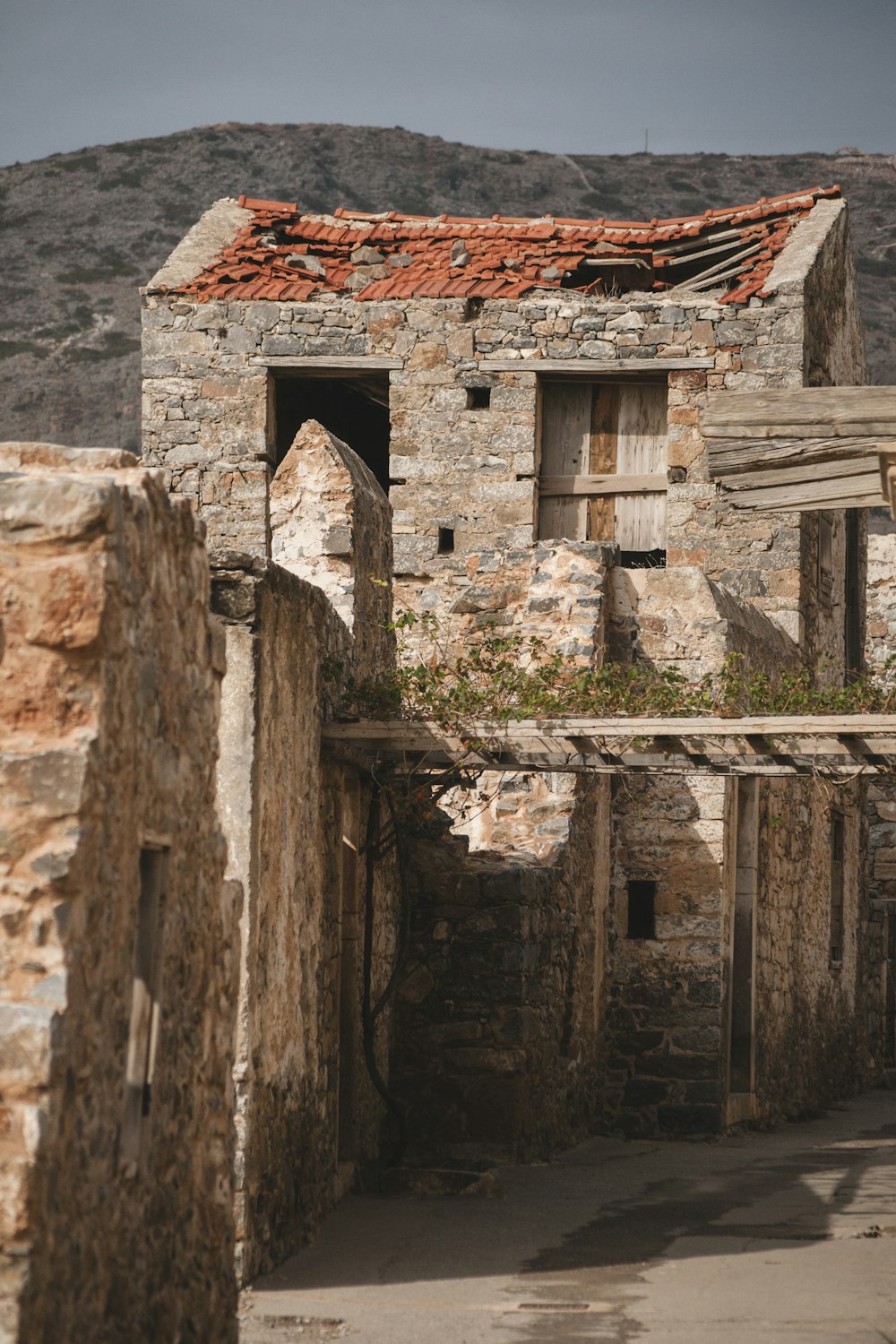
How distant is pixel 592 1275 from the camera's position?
705cm

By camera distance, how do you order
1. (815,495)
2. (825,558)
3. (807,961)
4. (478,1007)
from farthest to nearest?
(825,558), (807,961), (478,1007), (815,495)

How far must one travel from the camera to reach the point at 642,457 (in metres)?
15.1

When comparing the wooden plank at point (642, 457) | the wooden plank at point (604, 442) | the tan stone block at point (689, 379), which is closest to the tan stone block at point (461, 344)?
the wooden plank at point (604, 442)

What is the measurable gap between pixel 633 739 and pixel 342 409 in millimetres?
9965

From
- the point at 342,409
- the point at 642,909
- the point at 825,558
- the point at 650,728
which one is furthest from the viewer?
the point at 342,409

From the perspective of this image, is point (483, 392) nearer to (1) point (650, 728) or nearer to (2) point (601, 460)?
(2) point (601, 460)

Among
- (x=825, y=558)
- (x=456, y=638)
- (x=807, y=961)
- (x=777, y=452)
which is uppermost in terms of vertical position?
(x=825, y=558)

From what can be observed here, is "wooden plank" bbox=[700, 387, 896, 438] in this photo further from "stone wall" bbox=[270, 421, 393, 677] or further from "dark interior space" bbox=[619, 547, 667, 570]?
"dark interior space" bbox=[619, 547, 667, 570]

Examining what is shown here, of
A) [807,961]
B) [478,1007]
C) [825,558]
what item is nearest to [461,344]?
[825,558]

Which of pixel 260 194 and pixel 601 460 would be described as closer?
pixel 601 460

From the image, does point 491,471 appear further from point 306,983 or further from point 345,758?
point 306,983

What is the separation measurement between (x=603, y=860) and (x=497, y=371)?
15.9ft

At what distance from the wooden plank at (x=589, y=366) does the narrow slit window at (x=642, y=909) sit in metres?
4.78

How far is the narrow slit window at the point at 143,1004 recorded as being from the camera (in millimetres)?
4395
